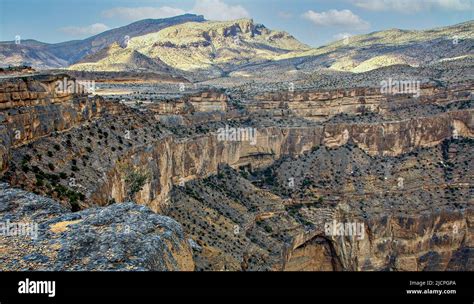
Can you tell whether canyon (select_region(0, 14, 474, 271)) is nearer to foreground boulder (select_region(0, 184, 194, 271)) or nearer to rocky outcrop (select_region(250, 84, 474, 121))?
foreground boulder (select_region(0, 184, 194, 271))

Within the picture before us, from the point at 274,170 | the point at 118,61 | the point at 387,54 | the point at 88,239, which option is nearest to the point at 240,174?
the point at 274,170

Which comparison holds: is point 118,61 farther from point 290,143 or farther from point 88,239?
point 88,239

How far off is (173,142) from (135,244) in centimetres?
2888

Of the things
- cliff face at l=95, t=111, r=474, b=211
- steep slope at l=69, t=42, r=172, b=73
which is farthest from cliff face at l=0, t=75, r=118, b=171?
steep slope at l=69, t=42, r=172, b=73

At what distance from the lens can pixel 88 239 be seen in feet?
37.3

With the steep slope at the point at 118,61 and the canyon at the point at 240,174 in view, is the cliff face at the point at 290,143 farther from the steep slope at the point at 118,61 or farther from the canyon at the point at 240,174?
the steep slope at the point at 118,61

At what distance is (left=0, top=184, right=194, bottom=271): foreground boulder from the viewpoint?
10297mm

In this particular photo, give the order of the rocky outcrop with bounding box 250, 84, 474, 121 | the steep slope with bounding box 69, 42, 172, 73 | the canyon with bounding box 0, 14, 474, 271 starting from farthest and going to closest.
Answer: the steep slope with bounding box 69, 42, 172, 73
the rocky outcrop with bounding box 250, 84, 474, 121
the canyon with bounding box 0, 14, 474, 271

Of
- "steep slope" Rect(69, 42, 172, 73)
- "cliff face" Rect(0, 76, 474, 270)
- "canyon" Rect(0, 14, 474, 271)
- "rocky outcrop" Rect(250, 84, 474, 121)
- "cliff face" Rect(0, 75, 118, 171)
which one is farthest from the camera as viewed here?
"steep slope" Rect(69, 42, 172, 73)

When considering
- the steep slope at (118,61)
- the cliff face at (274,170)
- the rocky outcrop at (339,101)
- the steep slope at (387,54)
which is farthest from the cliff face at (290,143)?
the steep slope at (387,54)

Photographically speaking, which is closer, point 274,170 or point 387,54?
point 274,170

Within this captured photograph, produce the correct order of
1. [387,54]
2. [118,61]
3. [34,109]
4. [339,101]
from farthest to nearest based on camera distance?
[387,54]
[118,61]
[339,101]
[34,109]

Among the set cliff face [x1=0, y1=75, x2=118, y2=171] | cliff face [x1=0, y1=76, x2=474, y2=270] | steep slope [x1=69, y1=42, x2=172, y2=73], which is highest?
steep slope [x1=69, y1=42, x2=172, y2=73]
